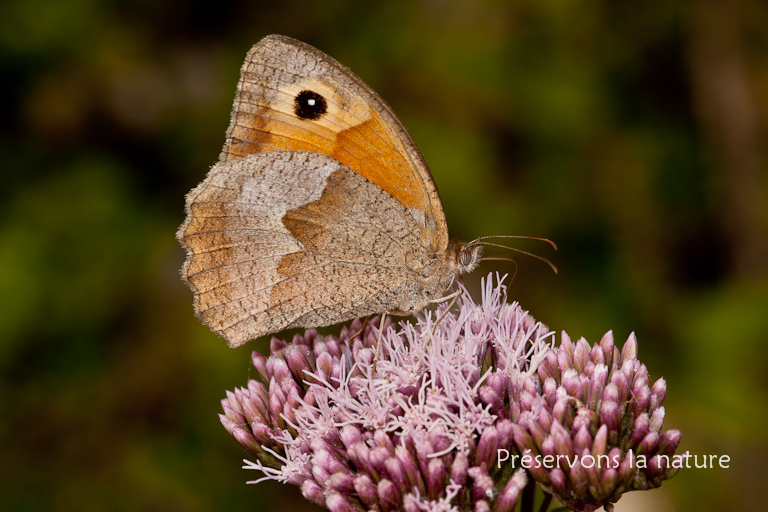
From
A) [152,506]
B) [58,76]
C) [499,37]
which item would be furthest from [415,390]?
[58,76]

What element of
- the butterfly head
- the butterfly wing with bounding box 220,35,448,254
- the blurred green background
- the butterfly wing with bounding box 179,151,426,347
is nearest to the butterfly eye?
the butterfly head

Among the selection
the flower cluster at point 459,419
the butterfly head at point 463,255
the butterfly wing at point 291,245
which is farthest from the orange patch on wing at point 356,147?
the flower cluster at point 459,419

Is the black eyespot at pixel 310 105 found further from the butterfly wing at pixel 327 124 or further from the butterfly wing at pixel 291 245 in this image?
the butterfly wing at pixel 291 245

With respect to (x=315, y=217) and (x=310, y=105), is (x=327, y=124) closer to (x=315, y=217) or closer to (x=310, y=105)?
(x=310, y=105)

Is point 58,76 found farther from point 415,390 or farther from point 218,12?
point 415,390

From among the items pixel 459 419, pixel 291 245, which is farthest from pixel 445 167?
pixel 459 419

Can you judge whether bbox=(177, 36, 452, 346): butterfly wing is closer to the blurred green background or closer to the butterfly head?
the butterfly head
